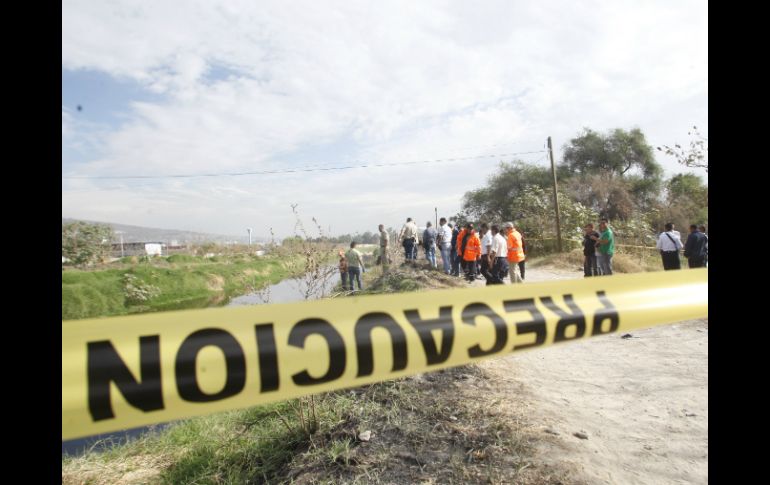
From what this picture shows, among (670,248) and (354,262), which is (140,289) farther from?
(670,248)

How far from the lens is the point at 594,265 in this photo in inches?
416

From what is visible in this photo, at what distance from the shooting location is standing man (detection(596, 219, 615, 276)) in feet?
31.3

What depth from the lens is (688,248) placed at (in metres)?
8.91

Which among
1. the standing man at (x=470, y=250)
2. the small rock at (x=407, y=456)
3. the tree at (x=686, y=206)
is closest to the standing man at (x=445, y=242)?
the standing man at (x=470, y=250)

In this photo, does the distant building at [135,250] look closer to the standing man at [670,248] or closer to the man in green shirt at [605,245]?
the man in green shirt at [605,245]

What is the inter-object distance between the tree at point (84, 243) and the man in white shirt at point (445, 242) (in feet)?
98.1

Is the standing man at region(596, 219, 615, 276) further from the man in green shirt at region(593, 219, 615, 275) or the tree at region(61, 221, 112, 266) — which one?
the tree at region(61, 221, 112, 266)

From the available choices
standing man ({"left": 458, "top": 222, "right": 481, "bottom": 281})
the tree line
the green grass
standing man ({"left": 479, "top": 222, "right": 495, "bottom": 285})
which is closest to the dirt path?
the green grass

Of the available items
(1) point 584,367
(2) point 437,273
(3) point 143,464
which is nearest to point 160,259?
(2) point 437,273

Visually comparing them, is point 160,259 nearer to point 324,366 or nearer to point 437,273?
point 437,273

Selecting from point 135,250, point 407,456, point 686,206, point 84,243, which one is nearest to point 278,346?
point 407,456
